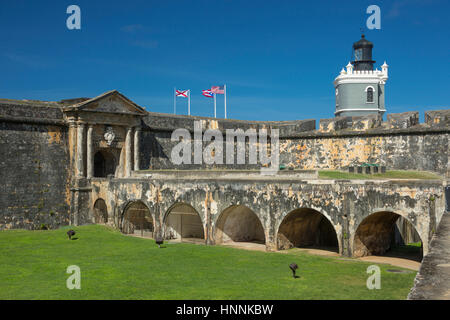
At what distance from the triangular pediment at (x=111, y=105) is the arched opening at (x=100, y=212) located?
5.13 metres

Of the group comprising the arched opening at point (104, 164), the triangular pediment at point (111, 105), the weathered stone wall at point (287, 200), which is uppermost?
the triangular pediment at point (111, 105)

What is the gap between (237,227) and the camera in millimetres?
23516

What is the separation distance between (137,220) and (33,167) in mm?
6133

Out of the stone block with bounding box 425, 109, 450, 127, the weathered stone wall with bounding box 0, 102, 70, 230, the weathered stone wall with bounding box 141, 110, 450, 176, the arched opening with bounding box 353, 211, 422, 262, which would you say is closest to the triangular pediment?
the weathered stone wall with bounding box 0, 102, 70, 230

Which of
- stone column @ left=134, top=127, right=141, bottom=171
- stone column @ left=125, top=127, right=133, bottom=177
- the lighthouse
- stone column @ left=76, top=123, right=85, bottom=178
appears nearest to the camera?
stone column @ left=76, top=123, right=85, bottom=178

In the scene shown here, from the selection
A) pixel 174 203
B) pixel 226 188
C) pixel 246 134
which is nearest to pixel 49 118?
pixel 174 203

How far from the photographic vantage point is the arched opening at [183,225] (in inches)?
957

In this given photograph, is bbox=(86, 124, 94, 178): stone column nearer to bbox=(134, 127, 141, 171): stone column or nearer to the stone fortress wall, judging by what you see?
the stone fortress wall

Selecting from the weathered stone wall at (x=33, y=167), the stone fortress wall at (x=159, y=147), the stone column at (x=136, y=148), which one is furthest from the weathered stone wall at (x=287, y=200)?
the stone fortress wall at (x=159, y=147)

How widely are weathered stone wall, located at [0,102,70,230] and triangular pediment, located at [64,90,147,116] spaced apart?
1557mm

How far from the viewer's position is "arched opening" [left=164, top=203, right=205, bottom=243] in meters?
24.3

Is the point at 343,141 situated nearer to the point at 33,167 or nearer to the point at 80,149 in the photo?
the point at 80,149

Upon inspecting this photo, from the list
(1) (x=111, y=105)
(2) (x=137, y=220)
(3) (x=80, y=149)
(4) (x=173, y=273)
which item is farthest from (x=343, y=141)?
(4) (x=173, y=273)

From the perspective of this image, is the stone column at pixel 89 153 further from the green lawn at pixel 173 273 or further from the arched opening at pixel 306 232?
the arched opening at pixel 306 232
